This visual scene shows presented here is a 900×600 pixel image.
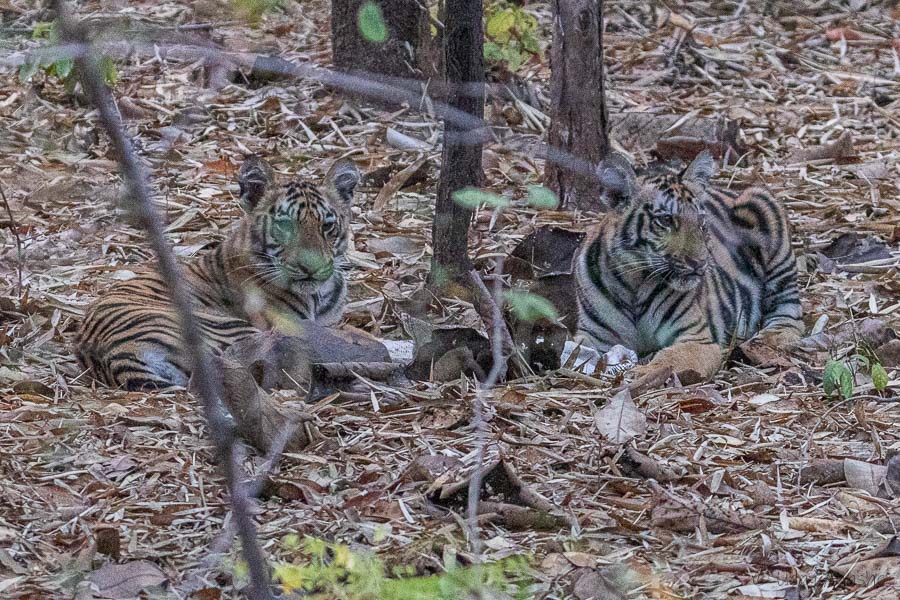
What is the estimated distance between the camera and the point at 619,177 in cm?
613

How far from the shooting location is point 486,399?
4.70m

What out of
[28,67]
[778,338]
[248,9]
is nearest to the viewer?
[248,9]

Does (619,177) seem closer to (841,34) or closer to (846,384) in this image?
(846,384)

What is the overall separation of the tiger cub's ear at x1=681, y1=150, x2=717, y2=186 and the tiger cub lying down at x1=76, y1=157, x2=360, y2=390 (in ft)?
5.54

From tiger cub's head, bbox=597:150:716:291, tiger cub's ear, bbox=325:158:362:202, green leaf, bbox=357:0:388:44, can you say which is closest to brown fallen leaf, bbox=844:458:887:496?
tiger cub's head, bbox=597:150:716:291

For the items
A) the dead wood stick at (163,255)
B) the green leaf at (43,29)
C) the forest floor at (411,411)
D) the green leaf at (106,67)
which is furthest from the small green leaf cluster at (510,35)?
the dead wood stick at (163,255)

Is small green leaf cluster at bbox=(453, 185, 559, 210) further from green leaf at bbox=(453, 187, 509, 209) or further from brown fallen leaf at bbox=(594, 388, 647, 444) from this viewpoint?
brown fallen leaf at bbox=(594, 388, 647, 444)

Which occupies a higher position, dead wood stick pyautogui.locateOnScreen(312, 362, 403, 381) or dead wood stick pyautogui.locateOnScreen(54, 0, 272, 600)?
dead wood stick pyautogui.locateOnScreen(54, 0, 272, 600)

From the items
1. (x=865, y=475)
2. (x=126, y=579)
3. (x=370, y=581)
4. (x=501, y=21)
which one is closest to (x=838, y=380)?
(x=865, y=475)

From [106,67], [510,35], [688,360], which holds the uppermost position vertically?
[106,67]

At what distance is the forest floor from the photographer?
344cm

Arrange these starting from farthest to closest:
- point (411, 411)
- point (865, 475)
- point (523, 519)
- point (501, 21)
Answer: point (501, 21) < point (411, 411) < point (865, 475) < point (523, 519)

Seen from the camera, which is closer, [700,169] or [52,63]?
[52,63]

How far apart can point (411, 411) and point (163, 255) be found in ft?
11.4
